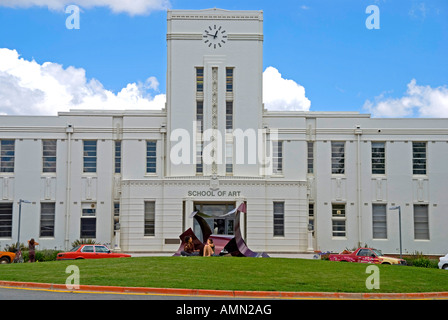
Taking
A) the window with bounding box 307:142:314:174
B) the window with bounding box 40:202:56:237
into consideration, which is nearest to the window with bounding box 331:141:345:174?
the window with bounding box 307:142:314:174

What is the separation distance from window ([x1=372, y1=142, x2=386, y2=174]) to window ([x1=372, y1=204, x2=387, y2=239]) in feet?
8.84

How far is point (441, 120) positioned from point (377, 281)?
1153 inches

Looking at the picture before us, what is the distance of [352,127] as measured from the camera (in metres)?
45.9

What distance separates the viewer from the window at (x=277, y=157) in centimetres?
4544

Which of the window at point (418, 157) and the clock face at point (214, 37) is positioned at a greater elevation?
the clock face at point (214, 37)

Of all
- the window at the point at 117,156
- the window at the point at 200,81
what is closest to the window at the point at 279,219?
the window at the point at 200,81

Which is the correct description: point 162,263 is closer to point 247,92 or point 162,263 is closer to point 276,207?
point 276,207

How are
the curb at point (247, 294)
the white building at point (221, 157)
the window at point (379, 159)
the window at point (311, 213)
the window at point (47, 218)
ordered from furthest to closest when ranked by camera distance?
the window at point (379, 159) < the window at point (311, 213) < the window at point (47, 218) < the white building at point (221, 157) < the curb at point (247, 294)

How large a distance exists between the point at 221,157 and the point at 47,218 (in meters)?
14.0

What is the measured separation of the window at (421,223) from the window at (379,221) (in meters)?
2.34

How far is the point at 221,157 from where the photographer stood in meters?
44.8

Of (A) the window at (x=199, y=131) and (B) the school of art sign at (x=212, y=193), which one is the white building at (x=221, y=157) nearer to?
(A) the window at (x=199, y=131)

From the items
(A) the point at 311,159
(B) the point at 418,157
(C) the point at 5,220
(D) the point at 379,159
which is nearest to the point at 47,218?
(C) the point at 5,220
